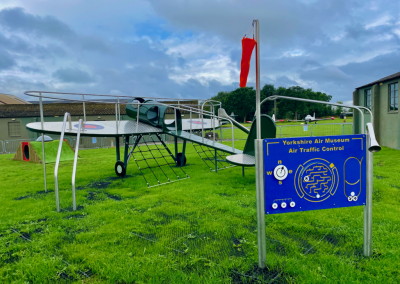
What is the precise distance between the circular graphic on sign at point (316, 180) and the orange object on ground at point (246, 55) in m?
1.31

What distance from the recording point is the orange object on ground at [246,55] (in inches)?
129

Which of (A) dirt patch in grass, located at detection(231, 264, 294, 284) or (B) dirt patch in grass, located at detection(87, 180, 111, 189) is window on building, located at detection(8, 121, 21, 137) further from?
(A) dirt patch in grass, located at detection(231, 264, 294, 284)

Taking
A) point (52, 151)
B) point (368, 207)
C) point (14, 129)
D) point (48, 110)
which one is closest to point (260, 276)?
point (368, 207)

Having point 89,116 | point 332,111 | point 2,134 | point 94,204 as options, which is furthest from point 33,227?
point 332,111

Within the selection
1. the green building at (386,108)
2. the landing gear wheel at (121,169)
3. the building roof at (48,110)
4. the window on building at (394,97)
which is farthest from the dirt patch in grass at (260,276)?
the building roof at (48,110)

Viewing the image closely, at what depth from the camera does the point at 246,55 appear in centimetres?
331

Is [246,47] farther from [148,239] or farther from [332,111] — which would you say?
[332,111]

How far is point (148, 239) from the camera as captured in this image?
4230 mm

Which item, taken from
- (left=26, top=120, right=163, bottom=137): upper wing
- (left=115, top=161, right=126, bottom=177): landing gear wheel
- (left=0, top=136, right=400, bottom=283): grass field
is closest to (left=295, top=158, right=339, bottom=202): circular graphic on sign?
(left=0, top=136, right=400, bottom=283): grass field

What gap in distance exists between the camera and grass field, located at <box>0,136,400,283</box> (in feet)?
10.6

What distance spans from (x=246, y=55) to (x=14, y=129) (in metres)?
40.7

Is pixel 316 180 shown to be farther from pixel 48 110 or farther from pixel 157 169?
pixel 48 110

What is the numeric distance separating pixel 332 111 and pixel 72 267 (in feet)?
263

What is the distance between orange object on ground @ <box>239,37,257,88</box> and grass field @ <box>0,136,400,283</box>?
2.28 metres
